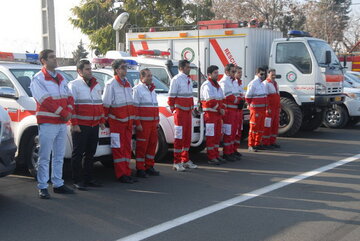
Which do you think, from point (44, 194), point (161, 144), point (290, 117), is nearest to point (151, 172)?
point (161, 144)

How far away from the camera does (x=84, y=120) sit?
6.47 meters

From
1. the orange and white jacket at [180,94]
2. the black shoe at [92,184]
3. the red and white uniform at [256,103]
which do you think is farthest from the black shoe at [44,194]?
the red and white uniform at [256,103]

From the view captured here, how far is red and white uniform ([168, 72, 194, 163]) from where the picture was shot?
7.87m

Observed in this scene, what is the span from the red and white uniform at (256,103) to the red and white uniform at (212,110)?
1.57 meters

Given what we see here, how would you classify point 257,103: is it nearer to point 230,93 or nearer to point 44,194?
point 230,93

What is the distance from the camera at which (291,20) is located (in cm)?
3469

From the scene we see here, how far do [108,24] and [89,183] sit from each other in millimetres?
19814

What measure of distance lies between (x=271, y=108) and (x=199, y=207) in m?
5.06

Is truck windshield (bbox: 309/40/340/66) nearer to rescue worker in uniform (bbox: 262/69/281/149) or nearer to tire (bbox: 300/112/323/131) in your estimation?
tire (bbox: 300/112/323/131)

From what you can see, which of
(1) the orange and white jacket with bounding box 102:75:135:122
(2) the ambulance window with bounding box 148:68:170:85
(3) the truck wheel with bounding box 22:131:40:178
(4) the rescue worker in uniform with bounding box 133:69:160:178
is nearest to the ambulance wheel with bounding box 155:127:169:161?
(4) the rescue worker in uniform with bounding box 133:69:160:178

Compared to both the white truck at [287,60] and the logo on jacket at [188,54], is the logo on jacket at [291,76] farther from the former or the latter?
the logo on jacket at [188,54]

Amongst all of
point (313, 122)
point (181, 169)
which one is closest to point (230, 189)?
point (181, 169)

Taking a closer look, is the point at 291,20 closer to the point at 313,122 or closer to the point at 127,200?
the point at 313,122

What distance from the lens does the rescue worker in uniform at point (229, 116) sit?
29.1 ft
